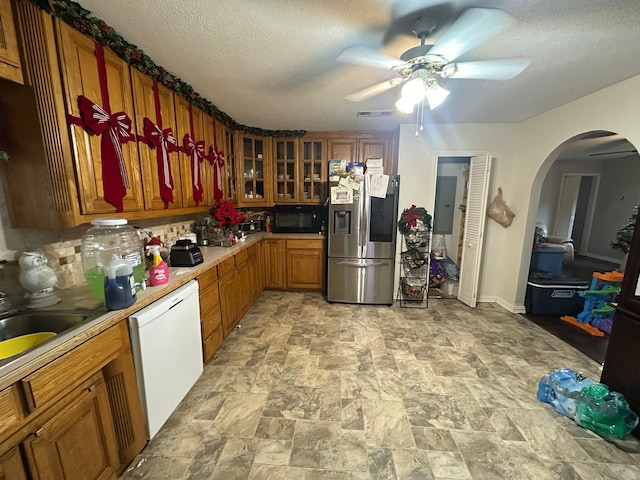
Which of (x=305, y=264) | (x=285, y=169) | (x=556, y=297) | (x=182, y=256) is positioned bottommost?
(x=556, y=297)

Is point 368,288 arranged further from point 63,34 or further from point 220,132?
point 63,34

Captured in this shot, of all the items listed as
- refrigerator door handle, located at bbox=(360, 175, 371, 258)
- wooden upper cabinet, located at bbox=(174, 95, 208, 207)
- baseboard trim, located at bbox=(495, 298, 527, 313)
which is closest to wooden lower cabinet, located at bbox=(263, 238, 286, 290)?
refrigerator door handle, located at bbox=(360, 175, 371, 258)

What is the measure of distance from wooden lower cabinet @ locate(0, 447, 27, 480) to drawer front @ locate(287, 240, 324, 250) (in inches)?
114

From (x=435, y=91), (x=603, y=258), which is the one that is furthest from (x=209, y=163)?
(x=603, y=258)

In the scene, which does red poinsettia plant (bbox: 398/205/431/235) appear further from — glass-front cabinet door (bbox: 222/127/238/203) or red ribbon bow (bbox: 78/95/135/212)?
red ribbon bow (bbox: 78/95/135/212)

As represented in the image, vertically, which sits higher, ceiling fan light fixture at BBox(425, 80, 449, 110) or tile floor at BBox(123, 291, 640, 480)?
ceiling fan light fixture at BBox(425, 80, 449, 110)

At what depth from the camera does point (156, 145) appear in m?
1.89

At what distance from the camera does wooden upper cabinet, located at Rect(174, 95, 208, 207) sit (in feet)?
7.18

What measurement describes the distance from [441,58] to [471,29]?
0.28m

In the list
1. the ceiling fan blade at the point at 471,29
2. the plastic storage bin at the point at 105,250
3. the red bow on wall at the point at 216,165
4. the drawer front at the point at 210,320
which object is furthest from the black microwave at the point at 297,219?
the ceiling fan blade at the point at 471,29

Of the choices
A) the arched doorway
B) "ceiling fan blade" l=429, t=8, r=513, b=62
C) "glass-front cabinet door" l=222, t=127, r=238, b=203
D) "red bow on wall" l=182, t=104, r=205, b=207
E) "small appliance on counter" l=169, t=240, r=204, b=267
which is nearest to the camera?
"ceiling fan blade" l=429, t=8, r=513, b=62

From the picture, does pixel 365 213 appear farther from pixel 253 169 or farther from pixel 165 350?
pixel 165 350

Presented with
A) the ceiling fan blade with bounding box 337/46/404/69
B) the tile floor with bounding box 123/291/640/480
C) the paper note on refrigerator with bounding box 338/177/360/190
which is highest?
the ceiling fan blade with bounding box 337/46/404/69

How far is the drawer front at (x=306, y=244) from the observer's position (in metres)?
3.59
